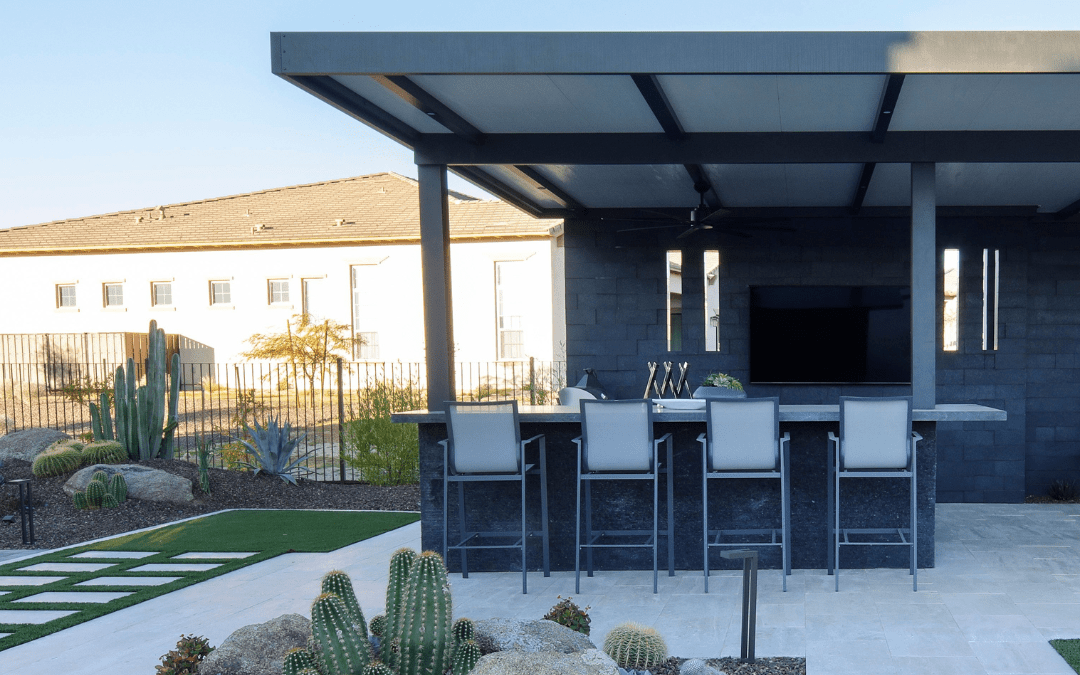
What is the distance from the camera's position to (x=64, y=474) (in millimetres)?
8211

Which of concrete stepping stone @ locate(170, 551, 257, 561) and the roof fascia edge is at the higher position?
the roof fascia edge

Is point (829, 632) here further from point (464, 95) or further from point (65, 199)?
point (65, 199)

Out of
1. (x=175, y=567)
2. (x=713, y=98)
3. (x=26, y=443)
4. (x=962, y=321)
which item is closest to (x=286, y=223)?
(x=26, y=443)

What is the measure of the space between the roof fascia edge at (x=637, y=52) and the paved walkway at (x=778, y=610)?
8.48ft

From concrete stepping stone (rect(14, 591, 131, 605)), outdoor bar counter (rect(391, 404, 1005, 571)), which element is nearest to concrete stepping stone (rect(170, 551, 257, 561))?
concrete stepping stone (rect(14, 591, 131, 605))

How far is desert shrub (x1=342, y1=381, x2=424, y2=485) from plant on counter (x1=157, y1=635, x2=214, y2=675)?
5.69m

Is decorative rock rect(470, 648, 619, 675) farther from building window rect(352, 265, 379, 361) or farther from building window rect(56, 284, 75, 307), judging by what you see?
building window rect(56, 284, 75, 307)

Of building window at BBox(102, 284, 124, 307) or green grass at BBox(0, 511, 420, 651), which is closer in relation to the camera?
green grass at BBox(0, 511, 420, 651)

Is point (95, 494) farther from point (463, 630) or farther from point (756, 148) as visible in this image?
point (756, 148)

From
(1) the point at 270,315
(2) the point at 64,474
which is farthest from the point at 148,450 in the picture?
(1) the point at 270,315

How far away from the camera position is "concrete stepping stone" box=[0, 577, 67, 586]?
5.18 m

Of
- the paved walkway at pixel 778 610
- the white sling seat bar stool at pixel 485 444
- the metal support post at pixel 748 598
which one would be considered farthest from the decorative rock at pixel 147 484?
the metal support post at pixel 748 598

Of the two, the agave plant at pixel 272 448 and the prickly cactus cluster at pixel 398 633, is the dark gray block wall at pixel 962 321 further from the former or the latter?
the prickly cactus cluster at pixel 398 633

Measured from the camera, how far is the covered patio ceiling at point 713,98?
12.9 feet
